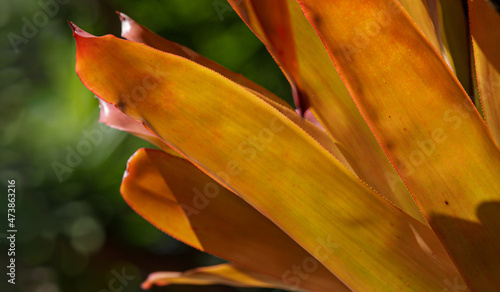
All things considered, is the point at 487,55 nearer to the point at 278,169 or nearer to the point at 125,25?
the point at 278,169

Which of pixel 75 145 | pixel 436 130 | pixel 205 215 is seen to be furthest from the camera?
pixel 75 145

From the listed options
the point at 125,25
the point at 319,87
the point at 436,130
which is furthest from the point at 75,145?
the point at 436,130

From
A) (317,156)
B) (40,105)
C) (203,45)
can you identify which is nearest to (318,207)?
(317,156)

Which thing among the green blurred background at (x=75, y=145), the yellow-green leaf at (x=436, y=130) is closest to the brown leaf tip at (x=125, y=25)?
the yellow-green leaf at (x=436, y=130)

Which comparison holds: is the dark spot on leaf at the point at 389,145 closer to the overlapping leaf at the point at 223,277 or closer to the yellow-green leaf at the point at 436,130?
the yellow-green leaf at the point at 436,130

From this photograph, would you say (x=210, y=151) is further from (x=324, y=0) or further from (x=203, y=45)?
(x=203, y=45)

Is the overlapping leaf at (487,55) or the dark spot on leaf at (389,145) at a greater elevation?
the dark spot on leaf at (389,145)

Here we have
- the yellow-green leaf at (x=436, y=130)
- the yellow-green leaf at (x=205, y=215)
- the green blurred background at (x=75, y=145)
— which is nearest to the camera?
the yellow-green leaf at (x=436, y=130)
